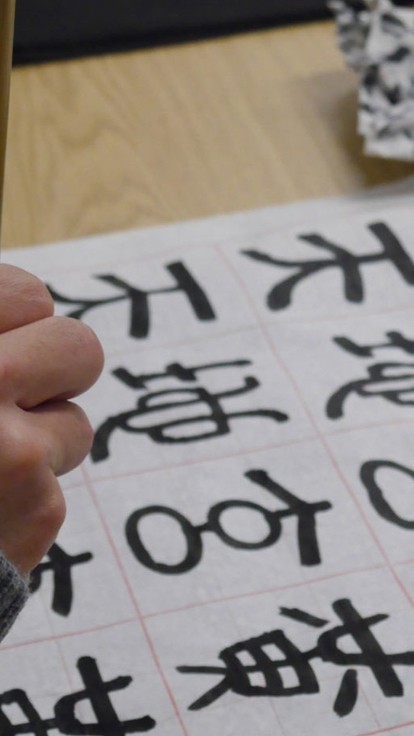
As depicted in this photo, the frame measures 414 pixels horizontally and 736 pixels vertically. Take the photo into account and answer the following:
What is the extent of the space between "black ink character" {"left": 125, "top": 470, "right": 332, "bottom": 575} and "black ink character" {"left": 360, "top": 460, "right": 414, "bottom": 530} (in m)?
0.02

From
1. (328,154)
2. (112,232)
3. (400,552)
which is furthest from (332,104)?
(400,552)

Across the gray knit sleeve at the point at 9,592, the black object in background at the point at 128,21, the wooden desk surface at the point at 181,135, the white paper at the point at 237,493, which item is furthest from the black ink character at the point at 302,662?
the black object in background at the point at 128,21

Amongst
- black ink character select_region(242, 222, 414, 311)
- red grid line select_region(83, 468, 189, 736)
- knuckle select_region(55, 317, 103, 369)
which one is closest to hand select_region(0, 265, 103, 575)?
knuckle select_region(55, 317, 103, 369)

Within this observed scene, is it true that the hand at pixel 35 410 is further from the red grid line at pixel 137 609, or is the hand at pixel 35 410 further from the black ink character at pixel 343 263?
the black ink character at pixel 343 263

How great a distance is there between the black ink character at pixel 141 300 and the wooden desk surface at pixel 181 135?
1.7 inches

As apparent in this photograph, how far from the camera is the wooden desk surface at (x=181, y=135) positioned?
1.83ft

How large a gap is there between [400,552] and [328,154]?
241 millimetres

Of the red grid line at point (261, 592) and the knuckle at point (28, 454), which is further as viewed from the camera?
the red grid line at point (261, 592)

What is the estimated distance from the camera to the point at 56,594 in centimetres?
39

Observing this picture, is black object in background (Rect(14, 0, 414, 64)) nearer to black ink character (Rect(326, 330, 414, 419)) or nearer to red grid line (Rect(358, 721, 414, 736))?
black ink character (Rect(326, 330, 414, 419))

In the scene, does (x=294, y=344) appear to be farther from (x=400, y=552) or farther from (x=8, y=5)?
(x=8, y=5)

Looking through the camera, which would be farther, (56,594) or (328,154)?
(328,154)

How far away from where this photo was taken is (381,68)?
58 centimetres

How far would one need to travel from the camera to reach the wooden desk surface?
56cm
